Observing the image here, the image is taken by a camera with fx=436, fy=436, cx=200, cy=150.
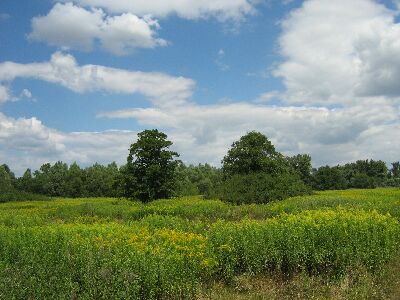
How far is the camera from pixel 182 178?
4912 centimetres

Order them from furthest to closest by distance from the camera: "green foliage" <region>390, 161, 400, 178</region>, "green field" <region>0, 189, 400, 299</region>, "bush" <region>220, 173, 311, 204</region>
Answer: "green foliage" <region>390, 161, 400, 178</region>, "bush" <region>220, 173, 311, 204</region>, "green field" <region>0, 189, 400, 299</region>

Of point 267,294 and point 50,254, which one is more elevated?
point 50,254

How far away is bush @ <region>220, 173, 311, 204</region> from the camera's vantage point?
1399 inches

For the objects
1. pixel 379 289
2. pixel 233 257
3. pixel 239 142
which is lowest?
pixel 379 289

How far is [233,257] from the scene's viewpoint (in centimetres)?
925

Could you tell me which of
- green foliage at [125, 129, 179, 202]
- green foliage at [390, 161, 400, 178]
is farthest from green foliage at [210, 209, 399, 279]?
green foliage at [390, 161, 400, 178]

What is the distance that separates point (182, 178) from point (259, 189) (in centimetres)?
1462

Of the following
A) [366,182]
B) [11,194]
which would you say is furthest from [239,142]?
[366,182]

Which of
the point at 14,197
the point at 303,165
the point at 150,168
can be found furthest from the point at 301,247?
the point at 303,165

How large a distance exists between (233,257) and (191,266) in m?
1.41

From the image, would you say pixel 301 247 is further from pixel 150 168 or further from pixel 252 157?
pixel 252 157

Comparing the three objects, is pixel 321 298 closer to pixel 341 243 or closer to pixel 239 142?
pixel 341 243

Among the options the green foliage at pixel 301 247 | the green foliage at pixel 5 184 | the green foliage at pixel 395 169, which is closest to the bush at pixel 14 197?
the green foliage at pixel 5 184

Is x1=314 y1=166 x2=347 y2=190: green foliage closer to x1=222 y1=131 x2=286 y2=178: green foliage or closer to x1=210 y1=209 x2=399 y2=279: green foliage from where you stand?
x1=222 y1=131 x2=286 y2=178: green foliage
